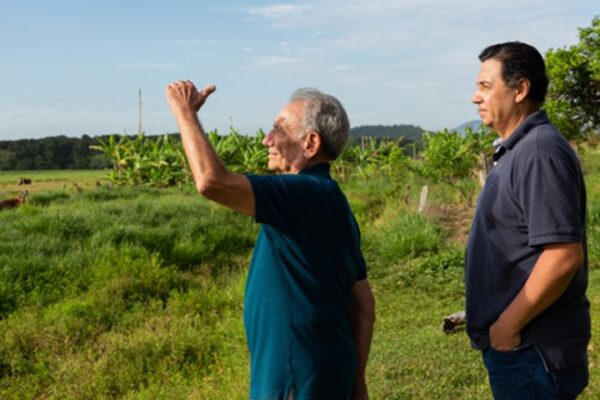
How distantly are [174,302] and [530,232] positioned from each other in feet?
23.3

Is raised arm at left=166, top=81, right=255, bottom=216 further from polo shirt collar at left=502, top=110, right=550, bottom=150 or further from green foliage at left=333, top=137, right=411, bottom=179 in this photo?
green foliage at left=333, top=137, right=411, bottom=179

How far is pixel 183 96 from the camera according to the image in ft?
6.48

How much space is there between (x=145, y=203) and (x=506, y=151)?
13628 millimetres

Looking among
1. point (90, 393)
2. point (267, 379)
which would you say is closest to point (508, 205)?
point (267, 379)

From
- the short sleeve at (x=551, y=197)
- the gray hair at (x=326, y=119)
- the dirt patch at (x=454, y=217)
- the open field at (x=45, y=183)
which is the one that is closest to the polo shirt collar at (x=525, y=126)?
the short sleeve at (x=551, y=197)

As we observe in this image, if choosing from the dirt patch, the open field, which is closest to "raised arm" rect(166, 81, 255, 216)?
the dirt patch

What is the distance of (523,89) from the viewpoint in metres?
2.24

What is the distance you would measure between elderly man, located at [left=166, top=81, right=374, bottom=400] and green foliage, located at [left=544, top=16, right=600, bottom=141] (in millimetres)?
12574

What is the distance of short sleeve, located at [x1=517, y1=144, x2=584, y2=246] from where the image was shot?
79.1 inches

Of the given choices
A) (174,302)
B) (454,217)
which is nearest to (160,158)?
(454,217)

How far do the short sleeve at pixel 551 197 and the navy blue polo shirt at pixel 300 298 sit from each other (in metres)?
0.54

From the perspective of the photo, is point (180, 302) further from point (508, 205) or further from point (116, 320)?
point (508, 205)

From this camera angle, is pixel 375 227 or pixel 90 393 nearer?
pixel 90 393

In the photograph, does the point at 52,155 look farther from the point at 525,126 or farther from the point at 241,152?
the point at 525,126
